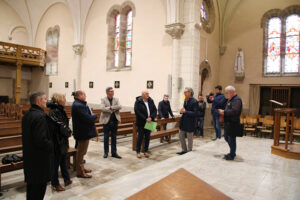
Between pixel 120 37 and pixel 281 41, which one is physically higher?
pixel 120 37

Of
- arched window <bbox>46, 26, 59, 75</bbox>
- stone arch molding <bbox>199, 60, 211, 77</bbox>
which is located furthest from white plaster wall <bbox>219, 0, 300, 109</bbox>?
arched window <bbox>46, 26, 59, 75</bbox>

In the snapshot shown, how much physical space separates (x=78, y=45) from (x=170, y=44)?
664 cm

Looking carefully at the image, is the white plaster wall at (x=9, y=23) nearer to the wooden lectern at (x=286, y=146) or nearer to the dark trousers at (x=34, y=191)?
the dark trousers at (x=34, y=191)

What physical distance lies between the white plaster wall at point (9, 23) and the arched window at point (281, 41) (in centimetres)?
1829

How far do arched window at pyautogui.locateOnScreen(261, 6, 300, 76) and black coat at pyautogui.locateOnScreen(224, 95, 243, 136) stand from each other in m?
7.97

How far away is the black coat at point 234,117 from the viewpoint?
4.09m

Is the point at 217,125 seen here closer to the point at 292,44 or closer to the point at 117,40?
the point at 292,44

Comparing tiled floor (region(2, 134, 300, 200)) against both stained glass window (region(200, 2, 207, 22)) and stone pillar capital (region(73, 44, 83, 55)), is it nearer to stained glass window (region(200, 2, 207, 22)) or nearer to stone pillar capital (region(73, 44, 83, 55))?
stained glass window (region(200, 2, 207, 22))

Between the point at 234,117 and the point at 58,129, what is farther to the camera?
the point at 234,117

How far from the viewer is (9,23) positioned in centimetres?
1772

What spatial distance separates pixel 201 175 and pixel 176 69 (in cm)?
606

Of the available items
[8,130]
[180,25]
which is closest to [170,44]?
[180,25]

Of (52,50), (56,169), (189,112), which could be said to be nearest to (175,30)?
(189,112)

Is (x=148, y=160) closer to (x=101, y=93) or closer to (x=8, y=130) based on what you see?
(x=8, y=130)
